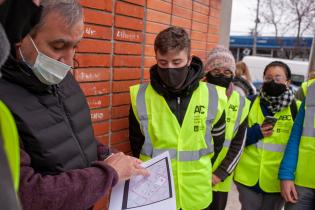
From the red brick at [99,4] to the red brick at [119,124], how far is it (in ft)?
2.61

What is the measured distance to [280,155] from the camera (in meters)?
2.80

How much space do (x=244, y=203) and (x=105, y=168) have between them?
1926mm

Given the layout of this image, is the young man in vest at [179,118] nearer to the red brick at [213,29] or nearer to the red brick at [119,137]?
the red brick at [119,137]

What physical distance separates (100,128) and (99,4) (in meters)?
0.83

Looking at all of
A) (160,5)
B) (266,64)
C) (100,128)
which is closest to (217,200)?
(100,128)

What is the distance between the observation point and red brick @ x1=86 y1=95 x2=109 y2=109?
232cm

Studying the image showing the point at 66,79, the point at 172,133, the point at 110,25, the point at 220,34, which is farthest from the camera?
the point at 220,34

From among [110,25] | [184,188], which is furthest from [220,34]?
[184,188]

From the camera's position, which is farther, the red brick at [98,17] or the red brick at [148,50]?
the red brick at [148,50]

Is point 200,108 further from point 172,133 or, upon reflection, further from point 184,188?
point 184,188

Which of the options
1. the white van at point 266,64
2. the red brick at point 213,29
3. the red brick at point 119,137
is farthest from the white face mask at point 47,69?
the white van at point 266,64

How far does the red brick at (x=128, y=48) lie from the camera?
251 cm

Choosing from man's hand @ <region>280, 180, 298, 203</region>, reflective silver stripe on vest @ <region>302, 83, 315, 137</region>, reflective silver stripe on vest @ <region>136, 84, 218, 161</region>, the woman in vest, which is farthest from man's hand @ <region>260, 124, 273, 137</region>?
reflective silver stripe on vest @ <region>136, 84, 218, 161</region>

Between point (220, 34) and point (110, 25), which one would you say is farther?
point (220, 34)
